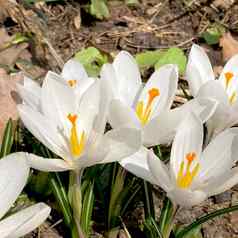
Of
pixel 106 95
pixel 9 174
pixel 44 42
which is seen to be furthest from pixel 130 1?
pixel 9 174

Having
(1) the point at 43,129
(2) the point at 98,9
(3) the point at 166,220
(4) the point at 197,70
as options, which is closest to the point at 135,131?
(1) the point at 43,129

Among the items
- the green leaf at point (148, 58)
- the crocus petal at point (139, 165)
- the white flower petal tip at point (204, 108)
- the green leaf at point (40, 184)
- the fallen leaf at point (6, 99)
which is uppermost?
the white flower petal tip at point (204, 108)

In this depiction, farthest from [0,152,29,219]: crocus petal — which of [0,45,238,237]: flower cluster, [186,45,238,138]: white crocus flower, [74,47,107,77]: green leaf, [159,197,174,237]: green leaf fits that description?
[74,47,107,77]: green leaf

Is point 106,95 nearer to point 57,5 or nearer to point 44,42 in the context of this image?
point 44,42

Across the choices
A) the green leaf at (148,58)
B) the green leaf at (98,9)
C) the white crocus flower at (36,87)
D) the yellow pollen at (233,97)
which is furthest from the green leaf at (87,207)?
the green leaf at (98,9)

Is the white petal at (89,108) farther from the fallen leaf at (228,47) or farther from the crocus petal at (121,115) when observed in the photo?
the fallen leaf at (228,47)

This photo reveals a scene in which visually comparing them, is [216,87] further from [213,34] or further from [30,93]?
[213,34]
